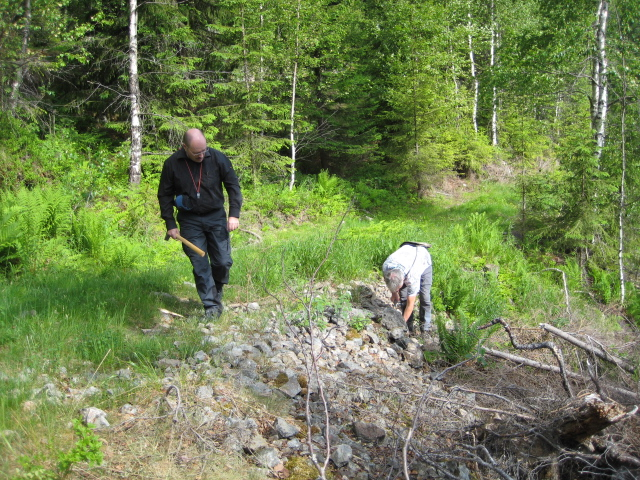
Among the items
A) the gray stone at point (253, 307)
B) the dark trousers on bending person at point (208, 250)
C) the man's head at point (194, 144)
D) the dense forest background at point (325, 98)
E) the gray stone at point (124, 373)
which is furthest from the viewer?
the dense forest background at point (325, 98)

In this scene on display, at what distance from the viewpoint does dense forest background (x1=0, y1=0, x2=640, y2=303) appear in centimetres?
1145

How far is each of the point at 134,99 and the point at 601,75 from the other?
11942 mm

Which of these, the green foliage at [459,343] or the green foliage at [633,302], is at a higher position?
the green foliage at [459,343]

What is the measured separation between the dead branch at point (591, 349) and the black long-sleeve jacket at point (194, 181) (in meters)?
3.40

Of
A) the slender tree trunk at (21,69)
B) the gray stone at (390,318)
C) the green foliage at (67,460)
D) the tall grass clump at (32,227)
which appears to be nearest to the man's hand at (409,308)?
the gray stone at (390,318)

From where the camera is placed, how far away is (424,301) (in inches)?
273

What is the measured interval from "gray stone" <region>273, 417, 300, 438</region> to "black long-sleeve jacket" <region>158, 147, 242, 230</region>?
2.60 m

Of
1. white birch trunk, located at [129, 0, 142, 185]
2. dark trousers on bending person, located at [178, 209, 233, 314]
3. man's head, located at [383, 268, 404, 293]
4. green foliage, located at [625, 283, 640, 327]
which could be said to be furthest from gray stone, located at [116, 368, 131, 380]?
green foliage, located at [625, 283, 640, 327]

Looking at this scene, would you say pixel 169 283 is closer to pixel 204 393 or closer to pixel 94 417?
pixel 204 393

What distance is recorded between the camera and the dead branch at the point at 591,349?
14.3 feet

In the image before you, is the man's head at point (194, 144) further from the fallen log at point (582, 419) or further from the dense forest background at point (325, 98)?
the fallen log at point (582, 419)

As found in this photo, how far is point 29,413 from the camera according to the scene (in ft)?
10.0

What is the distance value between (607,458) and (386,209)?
13770mm

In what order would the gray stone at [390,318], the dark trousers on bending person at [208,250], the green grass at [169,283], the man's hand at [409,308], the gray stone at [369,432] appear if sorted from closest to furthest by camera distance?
the gray stone at [369,432]
the green grass at [169,283]
the dark trousers on bending person at [208,250]
the gray stone at [390,318]
the man's hand at [409,308]
